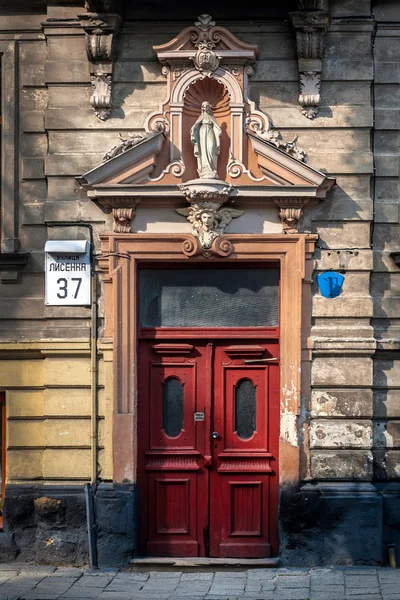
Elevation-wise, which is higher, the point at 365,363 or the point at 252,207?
the point at 252,207

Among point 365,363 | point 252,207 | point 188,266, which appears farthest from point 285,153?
point 365,363

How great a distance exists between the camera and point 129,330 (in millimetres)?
10539

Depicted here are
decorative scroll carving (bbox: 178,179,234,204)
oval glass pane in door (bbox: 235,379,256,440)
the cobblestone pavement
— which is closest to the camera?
the cobblestone pavement

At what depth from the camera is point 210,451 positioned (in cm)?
1065

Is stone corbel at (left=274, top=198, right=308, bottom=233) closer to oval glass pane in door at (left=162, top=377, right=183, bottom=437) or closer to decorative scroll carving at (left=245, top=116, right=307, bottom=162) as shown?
decorative scroll carving at (left=245, top=116, right=307, bottom=162)

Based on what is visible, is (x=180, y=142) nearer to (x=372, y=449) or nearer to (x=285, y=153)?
(x=285, y=153)

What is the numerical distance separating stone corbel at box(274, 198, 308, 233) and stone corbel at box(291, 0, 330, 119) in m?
0.89

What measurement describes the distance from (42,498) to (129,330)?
1.92m

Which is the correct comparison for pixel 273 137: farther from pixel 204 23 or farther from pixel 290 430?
pixel 290 430

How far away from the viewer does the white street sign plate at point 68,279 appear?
10617mm

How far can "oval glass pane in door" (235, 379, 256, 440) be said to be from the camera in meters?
10.7

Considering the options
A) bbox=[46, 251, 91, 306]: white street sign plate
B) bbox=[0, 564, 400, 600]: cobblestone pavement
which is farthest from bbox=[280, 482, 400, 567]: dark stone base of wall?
bbox=[46, 251, 91, 306]: white street sign plate

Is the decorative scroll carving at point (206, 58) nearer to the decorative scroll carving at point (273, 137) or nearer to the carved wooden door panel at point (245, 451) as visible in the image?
the decorative scroll carving at point (273, 137)

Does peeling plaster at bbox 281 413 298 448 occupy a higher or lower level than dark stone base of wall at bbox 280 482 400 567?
higher
